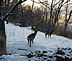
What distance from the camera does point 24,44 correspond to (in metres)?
20.1

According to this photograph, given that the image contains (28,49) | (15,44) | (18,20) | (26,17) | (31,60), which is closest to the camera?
(31,60)

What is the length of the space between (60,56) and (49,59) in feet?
1.66

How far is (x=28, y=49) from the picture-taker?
59.8ft

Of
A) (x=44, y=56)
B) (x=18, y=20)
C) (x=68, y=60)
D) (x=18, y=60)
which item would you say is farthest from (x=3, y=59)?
(x=18, y=20)

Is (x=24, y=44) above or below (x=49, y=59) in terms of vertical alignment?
below

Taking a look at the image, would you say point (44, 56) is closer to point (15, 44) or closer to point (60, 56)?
point (60, 56)

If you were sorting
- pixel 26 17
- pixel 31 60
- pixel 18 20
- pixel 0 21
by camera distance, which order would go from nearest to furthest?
pixel 31 60 → pixel 0 21 → pixel 18 20 → pixel 26 17

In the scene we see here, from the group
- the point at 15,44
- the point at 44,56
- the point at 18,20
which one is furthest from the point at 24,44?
the point at 18,20

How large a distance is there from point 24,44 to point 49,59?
29.7 feet

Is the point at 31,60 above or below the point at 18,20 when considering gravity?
above

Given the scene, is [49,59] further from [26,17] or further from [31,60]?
[26,17]

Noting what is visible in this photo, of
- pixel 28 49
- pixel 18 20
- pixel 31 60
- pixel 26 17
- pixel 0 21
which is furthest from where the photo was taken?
pixel 26 17

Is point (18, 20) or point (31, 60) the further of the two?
point (18, 20)

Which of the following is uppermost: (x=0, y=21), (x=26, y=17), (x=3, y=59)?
(x=0, y=21)
